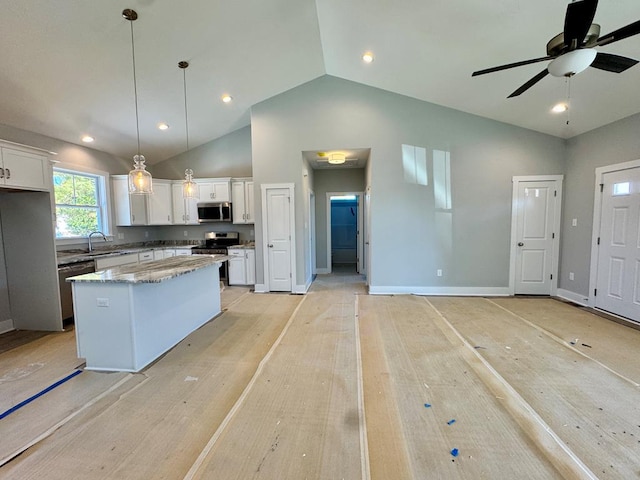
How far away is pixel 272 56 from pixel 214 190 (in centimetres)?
296

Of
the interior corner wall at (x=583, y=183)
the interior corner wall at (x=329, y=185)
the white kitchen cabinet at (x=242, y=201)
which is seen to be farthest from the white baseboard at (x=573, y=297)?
the white kitchen cabinet at (x=242, y=201)

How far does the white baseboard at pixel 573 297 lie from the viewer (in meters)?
4.21

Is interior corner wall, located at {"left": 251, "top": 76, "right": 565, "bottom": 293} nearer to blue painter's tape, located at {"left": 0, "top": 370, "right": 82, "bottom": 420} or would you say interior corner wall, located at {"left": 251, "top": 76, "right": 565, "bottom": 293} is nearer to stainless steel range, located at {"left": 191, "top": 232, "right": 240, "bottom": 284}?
stainless steel range, located at {"left": 191, "top": 232, "right": 240, "bottom": 284}

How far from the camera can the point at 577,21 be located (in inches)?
66.5

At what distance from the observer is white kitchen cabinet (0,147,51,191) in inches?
111

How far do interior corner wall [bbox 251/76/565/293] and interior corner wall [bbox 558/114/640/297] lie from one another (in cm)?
29

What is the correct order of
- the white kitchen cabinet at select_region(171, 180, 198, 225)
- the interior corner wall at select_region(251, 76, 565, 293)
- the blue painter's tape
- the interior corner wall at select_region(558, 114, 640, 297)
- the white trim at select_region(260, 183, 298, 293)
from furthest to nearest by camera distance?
the white kitchen cabinet at select_region(171, 180, 198, 225) < the white trim at select_region(260, 183, 298, 293) < the interior corner wall at select_region(251, 76, 565, 293) < the interior corner wall at select_region(558, 114, 640, 297) < the blue painter's tape

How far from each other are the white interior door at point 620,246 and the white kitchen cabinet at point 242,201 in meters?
5.97

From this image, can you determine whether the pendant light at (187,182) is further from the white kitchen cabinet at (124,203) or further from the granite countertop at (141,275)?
the white kitchen cabinet at (124,203)

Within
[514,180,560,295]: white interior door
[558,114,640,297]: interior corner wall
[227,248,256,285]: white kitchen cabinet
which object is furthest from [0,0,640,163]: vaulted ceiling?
[227,248,256,285]: white kitchen cabinet

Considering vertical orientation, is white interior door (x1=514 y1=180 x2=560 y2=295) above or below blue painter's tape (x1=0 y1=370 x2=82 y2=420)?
above

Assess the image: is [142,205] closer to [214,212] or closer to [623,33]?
[214,212]

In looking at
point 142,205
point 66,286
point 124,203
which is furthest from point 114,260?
point 142,205

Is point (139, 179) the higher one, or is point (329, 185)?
point (329, 185)
